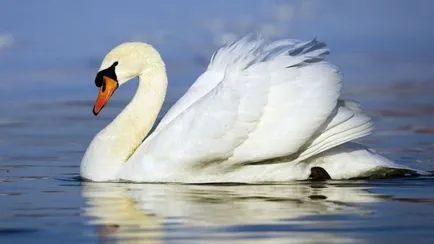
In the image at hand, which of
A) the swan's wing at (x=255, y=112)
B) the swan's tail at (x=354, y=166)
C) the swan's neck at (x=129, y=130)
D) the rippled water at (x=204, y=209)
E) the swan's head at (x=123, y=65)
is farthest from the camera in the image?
the swan's head at (x=123, y=65)

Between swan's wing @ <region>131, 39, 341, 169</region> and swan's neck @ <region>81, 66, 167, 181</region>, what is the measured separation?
70cm

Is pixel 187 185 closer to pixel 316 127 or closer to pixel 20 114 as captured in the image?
pixel 316 127

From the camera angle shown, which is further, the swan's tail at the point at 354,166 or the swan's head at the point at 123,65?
the swan's head at the point at 123,65

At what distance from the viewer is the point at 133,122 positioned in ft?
49.2

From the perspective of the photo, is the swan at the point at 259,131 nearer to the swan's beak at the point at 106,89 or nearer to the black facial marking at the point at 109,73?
the swan's beak at the point at 106,89

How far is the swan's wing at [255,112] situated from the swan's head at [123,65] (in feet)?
4.54

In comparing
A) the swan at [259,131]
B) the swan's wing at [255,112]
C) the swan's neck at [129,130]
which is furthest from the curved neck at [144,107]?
the swan's wing at [255,112]

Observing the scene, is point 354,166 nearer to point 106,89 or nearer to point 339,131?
point 339,131

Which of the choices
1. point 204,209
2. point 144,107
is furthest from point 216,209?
point 144,107

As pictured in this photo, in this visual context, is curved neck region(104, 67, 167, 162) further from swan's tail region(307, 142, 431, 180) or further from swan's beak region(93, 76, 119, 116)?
swan's tail region(307, 142, 431, 180)

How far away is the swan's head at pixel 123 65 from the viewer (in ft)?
48.9

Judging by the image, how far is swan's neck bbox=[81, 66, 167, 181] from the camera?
14359 mm

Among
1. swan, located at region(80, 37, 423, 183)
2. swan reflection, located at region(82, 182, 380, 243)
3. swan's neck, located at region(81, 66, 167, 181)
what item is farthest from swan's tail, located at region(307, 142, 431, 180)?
swan's neck, located at region(81, 66, 167, 181)

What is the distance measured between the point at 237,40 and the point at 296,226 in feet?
15.3
